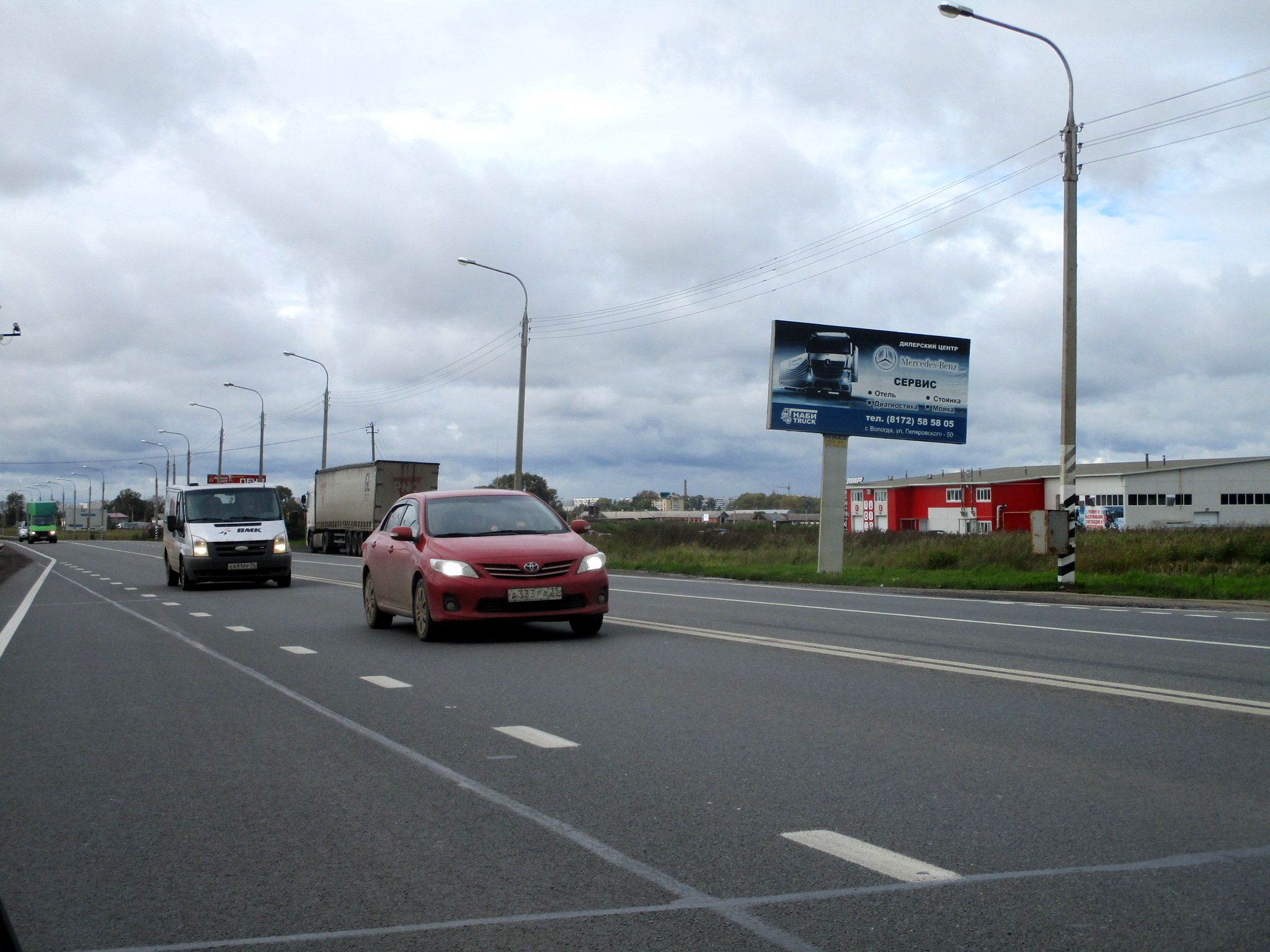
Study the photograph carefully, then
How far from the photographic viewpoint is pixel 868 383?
31469mm

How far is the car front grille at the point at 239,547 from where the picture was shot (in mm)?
24312

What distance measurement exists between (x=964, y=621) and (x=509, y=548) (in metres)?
5.86

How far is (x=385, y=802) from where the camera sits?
18.9 ft

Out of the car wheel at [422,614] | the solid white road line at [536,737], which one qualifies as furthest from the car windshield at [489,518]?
the solid white road line at [536,737]

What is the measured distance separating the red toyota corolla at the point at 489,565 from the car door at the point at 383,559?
0.09ft

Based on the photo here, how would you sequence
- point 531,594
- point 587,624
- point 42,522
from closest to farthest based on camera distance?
point 531,594 < point 587,624 < point 42,522

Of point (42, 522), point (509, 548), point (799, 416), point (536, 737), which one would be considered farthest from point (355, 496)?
point (42, 522)

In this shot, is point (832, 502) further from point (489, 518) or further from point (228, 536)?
point (489, 518)

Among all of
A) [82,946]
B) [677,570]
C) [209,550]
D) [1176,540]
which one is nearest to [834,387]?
[677,570]

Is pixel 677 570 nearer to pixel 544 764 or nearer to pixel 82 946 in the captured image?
pixel 544 764

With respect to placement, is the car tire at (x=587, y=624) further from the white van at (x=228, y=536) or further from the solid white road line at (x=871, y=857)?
the white van at (x=228, y=536)

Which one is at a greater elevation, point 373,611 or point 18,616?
point 373,611

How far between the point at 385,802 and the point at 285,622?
10.9 m

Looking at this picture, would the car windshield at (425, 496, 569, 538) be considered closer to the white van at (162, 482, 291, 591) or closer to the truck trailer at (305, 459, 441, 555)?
the white van at (162, 482, 291, 591)
